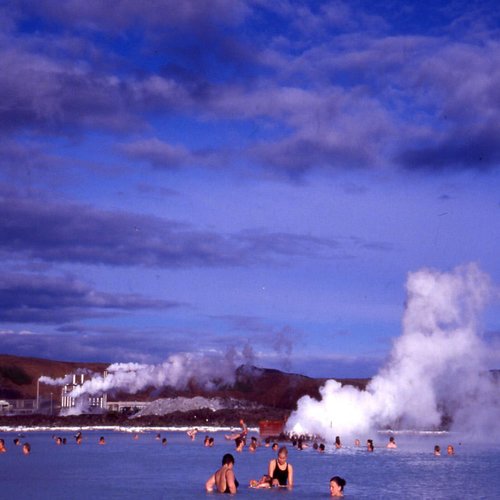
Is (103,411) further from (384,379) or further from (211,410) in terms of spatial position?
(384,379)

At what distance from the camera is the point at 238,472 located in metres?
54.0

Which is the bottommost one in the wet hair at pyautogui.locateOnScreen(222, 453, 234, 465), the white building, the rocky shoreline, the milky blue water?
the milky blue water

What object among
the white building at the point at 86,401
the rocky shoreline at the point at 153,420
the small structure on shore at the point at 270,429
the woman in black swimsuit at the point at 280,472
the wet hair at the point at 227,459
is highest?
the white building at the point at 86,401

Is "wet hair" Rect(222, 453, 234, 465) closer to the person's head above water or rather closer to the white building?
the person's head above water

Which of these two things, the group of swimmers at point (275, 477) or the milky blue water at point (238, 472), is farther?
the milky blue water at point (238, 472)

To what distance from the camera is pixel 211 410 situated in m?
166

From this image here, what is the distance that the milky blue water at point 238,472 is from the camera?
138 feet

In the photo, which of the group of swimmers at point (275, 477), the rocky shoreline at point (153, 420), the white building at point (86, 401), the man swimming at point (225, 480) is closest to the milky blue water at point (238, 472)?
the group of swimmers at point (275, 477)

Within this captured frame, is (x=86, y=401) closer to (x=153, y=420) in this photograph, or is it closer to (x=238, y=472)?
(x=153, y=420)

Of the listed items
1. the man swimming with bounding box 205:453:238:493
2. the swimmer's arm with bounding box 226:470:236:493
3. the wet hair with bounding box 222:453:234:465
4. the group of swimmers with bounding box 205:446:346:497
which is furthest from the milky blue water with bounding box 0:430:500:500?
the wet hair with bounding box 222:453:234:465

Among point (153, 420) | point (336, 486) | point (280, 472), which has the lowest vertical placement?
point (336, 486)

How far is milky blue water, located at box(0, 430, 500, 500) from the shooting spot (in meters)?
42.0

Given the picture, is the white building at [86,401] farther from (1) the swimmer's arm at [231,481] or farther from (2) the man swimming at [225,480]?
(1) the swimmer's arm at [231,481]

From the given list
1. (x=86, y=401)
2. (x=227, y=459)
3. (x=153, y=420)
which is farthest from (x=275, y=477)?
(x=86, y=401)
